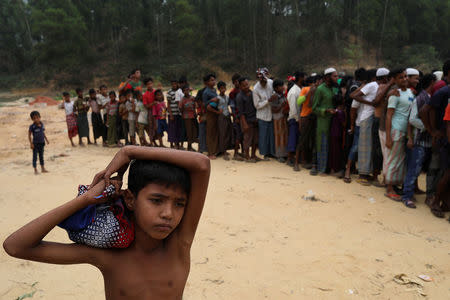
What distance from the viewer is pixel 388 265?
3.11m

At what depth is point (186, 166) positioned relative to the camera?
1388 mm

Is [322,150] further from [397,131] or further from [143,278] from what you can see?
[143,278]

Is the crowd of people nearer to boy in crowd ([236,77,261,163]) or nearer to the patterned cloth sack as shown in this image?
boy in crowd ([236,77,261,163])

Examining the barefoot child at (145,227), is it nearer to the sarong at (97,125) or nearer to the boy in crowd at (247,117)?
the boy in crowd at (247,117)

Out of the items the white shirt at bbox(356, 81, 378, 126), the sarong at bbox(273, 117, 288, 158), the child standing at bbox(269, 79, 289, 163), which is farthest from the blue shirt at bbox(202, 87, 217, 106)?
the white shirt at bbox(356, 81, 378, 126)

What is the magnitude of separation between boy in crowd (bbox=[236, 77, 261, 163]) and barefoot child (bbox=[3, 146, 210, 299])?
5642 millimetres

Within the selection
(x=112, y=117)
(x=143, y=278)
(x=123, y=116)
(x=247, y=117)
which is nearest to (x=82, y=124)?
(x=112, y=117)

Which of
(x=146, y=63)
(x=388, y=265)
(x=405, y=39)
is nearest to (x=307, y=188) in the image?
(x=388, y=265)

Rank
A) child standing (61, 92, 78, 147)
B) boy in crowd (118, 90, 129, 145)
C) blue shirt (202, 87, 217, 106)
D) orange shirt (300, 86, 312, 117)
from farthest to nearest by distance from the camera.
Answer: child standing (61, 92, 78, 147) < boy in crowd (118, 90, 129, 145) < blue shirt (202, 87, 217, 106) < orange shirt (300, 86, 312, 117)

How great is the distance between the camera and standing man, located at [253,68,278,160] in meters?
6.73

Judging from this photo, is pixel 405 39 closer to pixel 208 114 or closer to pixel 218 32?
pixel 218 32

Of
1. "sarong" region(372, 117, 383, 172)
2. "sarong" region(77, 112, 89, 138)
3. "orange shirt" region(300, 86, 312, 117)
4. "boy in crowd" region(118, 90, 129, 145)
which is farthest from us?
"sarong" region(77, 112, 89, 138)

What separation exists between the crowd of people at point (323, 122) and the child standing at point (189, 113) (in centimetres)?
2

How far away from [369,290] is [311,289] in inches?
18.2
